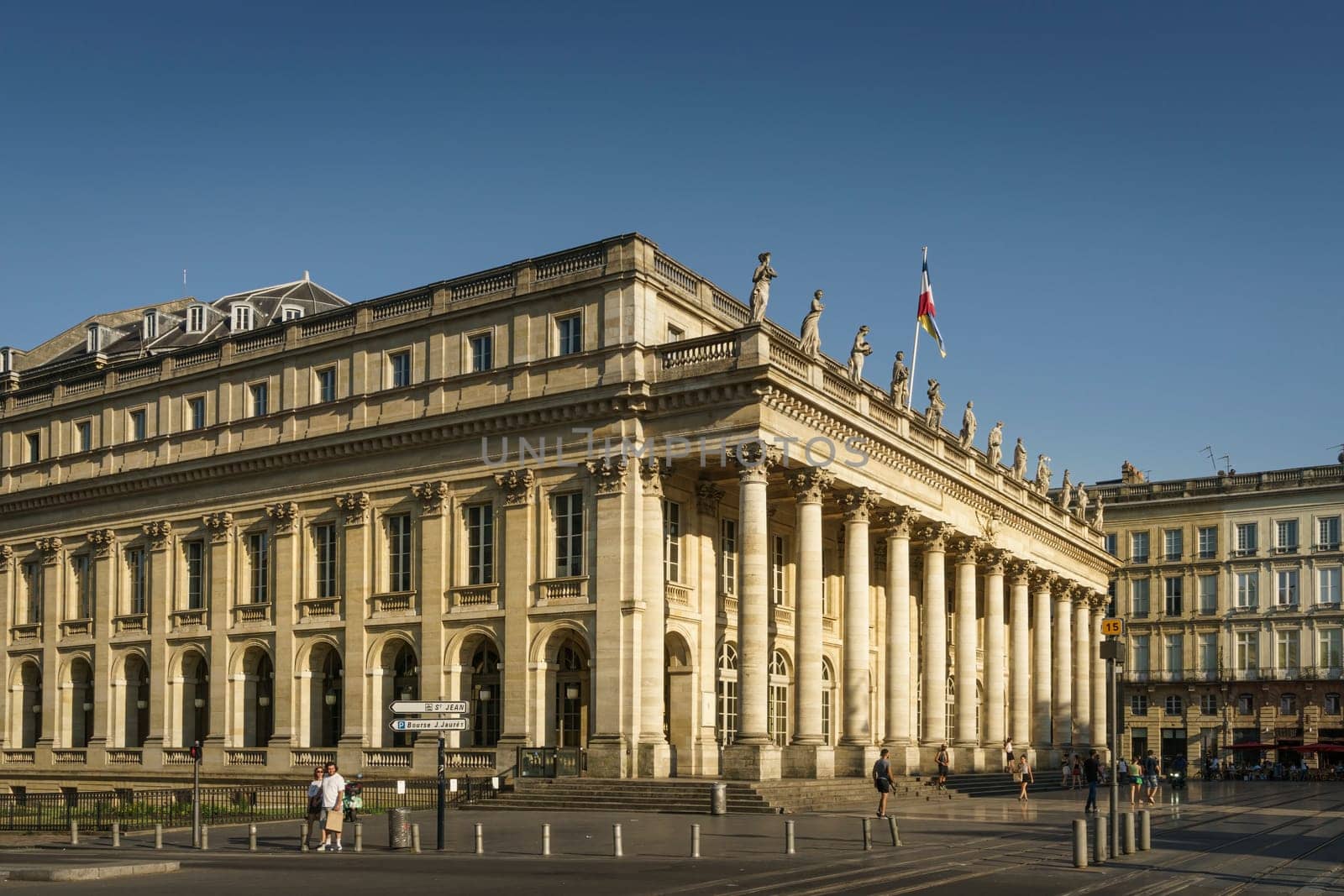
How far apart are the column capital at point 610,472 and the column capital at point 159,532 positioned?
19.0 m

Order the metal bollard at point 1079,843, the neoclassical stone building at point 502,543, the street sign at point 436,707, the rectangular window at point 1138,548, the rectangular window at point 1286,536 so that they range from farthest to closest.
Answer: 1. the rectangular window at point 1138,548
2. the rectangular window at point 1286,536
3. the neoclassical stone building at point 502,543
4. the street sign at point 436,707
5. the metal bollard at point 1079,843

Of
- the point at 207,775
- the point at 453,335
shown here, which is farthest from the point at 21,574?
the point at 453,335

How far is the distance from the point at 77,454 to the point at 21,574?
226 inches

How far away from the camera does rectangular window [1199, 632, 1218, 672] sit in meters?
89.2

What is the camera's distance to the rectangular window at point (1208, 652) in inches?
3514

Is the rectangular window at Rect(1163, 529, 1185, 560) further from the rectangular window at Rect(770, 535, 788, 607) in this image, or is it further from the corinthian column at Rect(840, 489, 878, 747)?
Answer: the corinthian column at Rect(840, 489, 878, 747)

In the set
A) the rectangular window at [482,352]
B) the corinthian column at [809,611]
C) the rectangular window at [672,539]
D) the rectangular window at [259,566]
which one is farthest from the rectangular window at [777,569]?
the rectangular window at [259,566]

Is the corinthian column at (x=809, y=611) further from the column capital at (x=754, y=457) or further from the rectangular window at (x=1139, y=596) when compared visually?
the rectangular window at (x=1139, y=596)

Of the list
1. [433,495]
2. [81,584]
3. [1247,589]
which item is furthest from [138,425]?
[1247,589]

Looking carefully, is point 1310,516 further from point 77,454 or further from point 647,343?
point 77,454

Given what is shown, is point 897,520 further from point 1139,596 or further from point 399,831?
point 1139,596

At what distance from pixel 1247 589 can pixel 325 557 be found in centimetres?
6030

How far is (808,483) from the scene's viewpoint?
42.7 m

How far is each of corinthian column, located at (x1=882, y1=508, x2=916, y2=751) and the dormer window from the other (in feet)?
96.9
